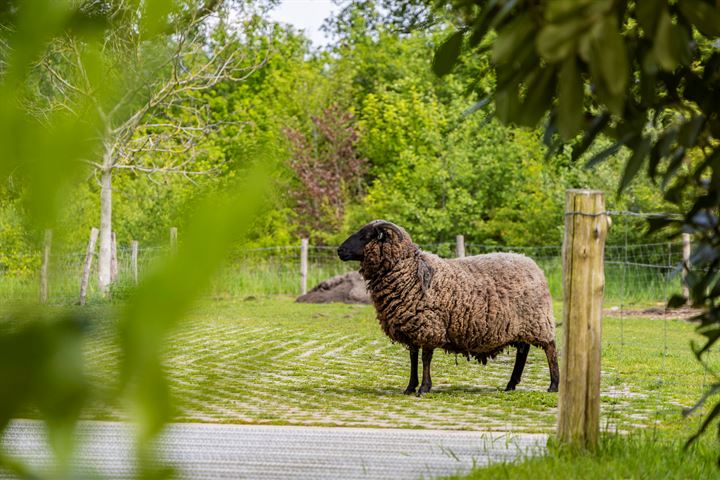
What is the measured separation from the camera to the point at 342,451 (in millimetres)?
6113

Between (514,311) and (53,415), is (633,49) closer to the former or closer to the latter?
(53,415)

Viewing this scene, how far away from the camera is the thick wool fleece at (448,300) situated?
931cm

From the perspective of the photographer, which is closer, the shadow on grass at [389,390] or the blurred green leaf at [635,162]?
the blurred green leaf at [635,162]

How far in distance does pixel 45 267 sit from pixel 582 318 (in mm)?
5460

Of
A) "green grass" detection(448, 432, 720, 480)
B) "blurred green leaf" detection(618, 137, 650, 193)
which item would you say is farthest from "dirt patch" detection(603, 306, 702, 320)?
"blurred green leaf" detection(618, 137, 650, 193)

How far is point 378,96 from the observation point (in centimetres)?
3216

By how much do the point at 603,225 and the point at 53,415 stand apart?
18.6ft

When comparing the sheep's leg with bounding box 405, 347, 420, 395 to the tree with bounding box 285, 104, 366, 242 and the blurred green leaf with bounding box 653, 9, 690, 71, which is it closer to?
the blurred green leaf with bounding box 653, 9, 690, 71

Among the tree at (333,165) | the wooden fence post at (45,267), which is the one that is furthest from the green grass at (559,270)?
the wooden fence post at (45,267)

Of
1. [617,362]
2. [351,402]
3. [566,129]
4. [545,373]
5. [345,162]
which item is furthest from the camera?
[345,162]

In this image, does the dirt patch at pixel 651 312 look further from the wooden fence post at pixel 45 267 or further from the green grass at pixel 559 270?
the wooden fence post at pixel 45 267

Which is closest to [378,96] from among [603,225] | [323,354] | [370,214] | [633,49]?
[370,214]

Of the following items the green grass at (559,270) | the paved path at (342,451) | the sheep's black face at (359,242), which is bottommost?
the paved path at (342,451)

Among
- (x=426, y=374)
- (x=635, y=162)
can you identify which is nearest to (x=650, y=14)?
(x=635, y=162)
